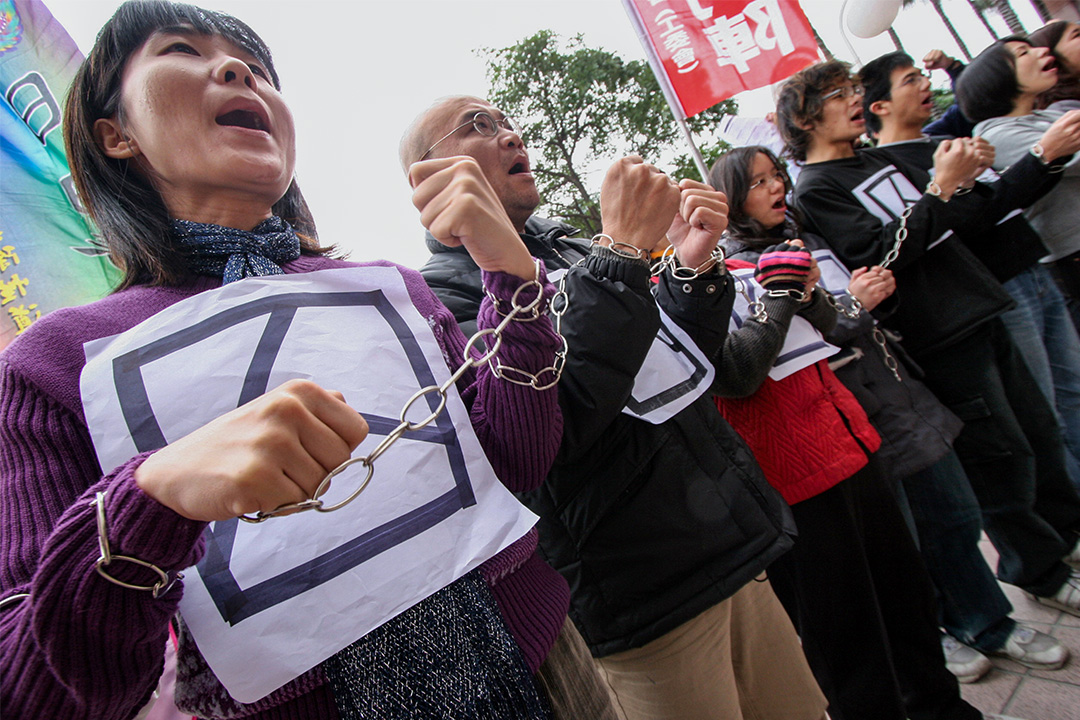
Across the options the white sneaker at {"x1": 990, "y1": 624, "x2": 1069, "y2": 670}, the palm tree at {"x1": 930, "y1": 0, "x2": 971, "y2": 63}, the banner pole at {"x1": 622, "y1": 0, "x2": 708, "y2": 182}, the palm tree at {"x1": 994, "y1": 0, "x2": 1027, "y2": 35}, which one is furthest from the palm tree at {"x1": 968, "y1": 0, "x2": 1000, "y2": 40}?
the white sneaker at {"x1": 990, "y1": 624, "x2": 1069, "y2": 670}

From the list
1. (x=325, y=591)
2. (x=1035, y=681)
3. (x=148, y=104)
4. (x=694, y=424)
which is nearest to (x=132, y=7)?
(x=148, y=104)

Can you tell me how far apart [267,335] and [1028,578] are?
3.33m

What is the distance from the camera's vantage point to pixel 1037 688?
214 cm

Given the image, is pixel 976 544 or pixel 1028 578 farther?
pixel 1028 578

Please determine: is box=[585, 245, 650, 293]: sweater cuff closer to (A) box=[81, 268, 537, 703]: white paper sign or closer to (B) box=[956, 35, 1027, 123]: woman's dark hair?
(A) box=[81, 268, 537, 703]: white paper sign

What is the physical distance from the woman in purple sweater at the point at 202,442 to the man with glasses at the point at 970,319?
2.27 m

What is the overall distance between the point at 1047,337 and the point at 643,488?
283cm

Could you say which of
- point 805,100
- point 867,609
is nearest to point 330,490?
point 867,609

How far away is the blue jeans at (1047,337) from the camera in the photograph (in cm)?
292

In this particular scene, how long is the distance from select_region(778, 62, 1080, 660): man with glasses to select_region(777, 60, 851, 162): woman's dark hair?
0.16 meters

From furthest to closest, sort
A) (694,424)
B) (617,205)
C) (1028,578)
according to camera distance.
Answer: (1028,578) → (694,424) → (617,205)

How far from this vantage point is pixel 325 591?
817 mm

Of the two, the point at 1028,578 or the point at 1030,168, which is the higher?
the point at 1030,168

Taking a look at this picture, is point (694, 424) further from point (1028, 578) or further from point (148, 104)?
point (1028, 578)
